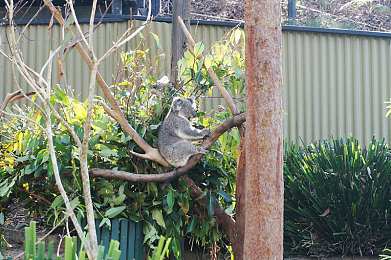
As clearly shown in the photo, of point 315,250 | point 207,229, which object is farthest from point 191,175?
point 315,250

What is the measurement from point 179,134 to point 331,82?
4249 millimetres

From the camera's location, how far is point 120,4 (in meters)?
8.38

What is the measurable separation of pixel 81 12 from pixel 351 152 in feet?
16.4

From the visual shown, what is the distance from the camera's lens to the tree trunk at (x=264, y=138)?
3.13m

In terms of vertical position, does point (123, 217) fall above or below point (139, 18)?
below

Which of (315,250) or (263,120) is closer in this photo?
(263,120)

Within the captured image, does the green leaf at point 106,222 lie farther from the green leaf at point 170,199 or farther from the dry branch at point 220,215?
the dry branch at point 220,215

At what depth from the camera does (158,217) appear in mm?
4090

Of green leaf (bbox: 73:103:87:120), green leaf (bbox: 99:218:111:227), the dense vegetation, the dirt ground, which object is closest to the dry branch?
A: the dense vegetation

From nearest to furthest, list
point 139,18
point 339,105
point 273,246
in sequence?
point 273,246
point 139,18
point 339,105

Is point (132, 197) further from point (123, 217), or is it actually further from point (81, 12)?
point (81, 12)

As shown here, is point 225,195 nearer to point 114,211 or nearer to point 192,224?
point 192,224

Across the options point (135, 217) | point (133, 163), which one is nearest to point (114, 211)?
point (135, 217)

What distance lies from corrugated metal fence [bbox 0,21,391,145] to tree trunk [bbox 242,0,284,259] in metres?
4.30
